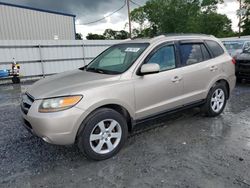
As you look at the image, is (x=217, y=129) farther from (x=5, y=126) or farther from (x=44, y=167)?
(x=5, y=126)

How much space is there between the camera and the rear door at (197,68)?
4057 mm

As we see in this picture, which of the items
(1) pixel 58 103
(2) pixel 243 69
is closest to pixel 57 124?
(1) pixel 58 103

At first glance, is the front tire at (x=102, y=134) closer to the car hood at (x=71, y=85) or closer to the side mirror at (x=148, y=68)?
the car hood at (x=71, y=85)

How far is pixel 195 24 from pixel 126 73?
44459mm

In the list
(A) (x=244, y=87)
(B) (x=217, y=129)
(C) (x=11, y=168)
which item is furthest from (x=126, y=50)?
(A) (x=244, y=87)

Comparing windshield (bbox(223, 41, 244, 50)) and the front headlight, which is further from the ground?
windshield (bbox(223, 41, 244, 50))

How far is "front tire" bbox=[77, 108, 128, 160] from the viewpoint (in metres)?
2.95

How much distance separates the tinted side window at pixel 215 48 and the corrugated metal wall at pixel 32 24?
1644cm

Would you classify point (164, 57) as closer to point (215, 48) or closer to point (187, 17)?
point (215, 48)

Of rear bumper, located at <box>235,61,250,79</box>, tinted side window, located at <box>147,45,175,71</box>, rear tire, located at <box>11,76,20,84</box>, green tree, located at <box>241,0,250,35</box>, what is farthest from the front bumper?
green tree, located at <box>241,0,250,35</box>

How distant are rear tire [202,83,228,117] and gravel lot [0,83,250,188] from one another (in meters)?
0.28

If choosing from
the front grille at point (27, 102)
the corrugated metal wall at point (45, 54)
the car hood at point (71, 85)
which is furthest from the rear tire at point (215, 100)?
the corrugated metal wall at point (45, 54)

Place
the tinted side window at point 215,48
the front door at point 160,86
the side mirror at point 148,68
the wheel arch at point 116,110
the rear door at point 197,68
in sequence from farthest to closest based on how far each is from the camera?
the tinted side window at point 215,48, the rear door at point 197,68, the front door at point 160,86, the side mirror at point 148,68, the wheel arch at point 116,110

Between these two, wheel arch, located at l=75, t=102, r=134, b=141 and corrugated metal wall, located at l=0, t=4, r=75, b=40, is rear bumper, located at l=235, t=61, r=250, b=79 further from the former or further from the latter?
Result: corrugated metal wall, located at l=0, t=4, r=75, b=40
